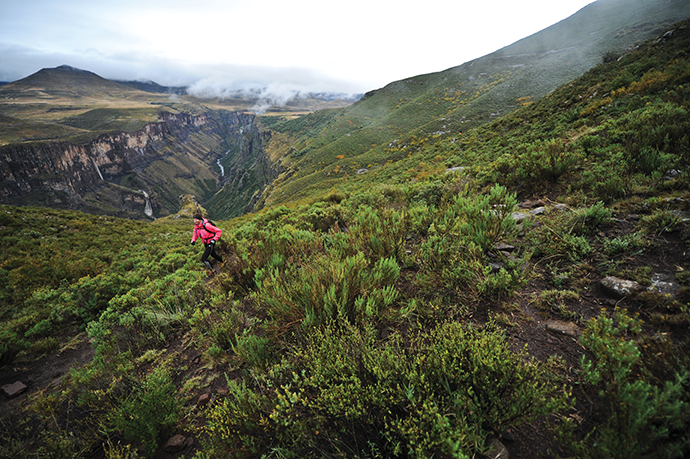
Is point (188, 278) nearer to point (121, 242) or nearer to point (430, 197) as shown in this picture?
point (430, 197)

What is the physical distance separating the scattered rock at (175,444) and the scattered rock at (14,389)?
3.44 metres

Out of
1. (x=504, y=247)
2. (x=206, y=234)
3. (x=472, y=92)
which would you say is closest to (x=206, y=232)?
(x=206, y=234)

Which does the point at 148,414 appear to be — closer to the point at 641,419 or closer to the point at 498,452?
the point at 498,452

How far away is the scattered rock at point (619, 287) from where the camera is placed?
2.19 metres

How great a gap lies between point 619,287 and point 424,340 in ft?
6.28

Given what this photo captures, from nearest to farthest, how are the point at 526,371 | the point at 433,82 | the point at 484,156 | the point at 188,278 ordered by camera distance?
the point at 526,371, the point at 188,278, the point at 484,156, the point at 433,82

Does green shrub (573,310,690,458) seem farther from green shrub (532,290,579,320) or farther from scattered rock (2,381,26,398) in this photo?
scattered rock (2,381,26,398)

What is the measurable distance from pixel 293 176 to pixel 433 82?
41.7m

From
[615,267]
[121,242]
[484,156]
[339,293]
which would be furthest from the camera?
[121,242]

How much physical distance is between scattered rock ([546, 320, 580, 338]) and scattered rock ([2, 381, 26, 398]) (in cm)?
685

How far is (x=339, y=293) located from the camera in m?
2.71

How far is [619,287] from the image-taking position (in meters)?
2.27

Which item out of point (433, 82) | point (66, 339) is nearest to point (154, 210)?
point (433, 82)

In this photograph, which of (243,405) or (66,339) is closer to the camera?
(243,405)
